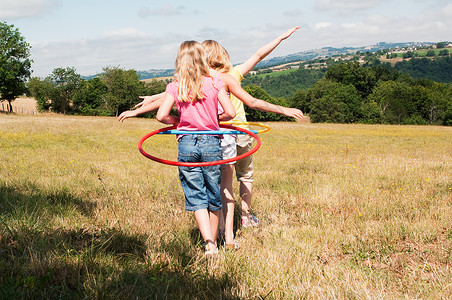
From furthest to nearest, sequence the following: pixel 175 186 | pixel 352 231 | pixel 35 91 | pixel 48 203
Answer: pixel 35 91
pixel 175 186
pixel 48 203
pixel 352 231

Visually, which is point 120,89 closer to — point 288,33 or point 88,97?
point 88,97

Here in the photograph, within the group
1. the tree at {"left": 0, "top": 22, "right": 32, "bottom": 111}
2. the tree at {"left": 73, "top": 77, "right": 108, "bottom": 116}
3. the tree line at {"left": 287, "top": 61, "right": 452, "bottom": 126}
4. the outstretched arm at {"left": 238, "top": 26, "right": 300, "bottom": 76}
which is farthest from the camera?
the tree at {"left": 73, "top": 77, "right": 108, "bottom": 116}

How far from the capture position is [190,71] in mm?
3834

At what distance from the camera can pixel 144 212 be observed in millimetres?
5668

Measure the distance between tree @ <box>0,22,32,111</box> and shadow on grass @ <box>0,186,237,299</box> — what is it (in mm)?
60871

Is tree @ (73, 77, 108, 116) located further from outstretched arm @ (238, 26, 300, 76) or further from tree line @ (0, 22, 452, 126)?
outstretched arm @ (238, 26, 300, 76)

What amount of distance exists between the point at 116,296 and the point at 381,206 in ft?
14.9

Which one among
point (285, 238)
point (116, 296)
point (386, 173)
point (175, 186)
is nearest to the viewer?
point (116, 296)

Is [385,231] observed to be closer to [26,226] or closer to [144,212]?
[144,212]

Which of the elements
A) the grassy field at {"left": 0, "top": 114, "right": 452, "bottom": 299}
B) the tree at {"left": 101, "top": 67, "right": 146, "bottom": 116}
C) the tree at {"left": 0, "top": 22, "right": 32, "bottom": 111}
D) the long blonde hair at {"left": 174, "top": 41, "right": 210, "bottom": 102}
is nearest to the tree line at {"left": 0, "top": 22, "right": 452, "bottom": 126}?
the tree at {"left": 101, "top": 67, "right": 146, "bottom": 116}

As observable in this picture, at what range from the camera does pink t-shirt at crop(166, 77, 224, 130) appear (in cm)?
395

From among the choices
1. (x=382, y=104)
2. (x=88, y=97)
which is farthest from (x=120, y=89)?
(x=382, y=104)

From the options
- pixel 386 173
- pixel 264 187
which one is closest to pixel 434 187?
pixel 386 173

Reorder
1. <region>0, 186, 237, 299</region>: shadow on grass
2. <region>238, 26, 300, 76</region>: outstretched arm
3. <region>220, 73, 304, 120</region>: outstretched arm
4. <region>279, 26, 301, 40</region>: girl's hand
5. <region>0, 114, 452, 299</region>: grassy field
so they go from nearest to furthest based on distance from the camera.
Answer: <region>0, 186, 237, 299</region>: shadow on grass < <region>0, 114, 452, 299</region>: grassy field < <region>220, 73, 304, 120</region>: outstretched arm < <region>238, 26, 300, 76</region>: outstretched arm < <region>279, 26, 301, 40</region>: girl's hand
